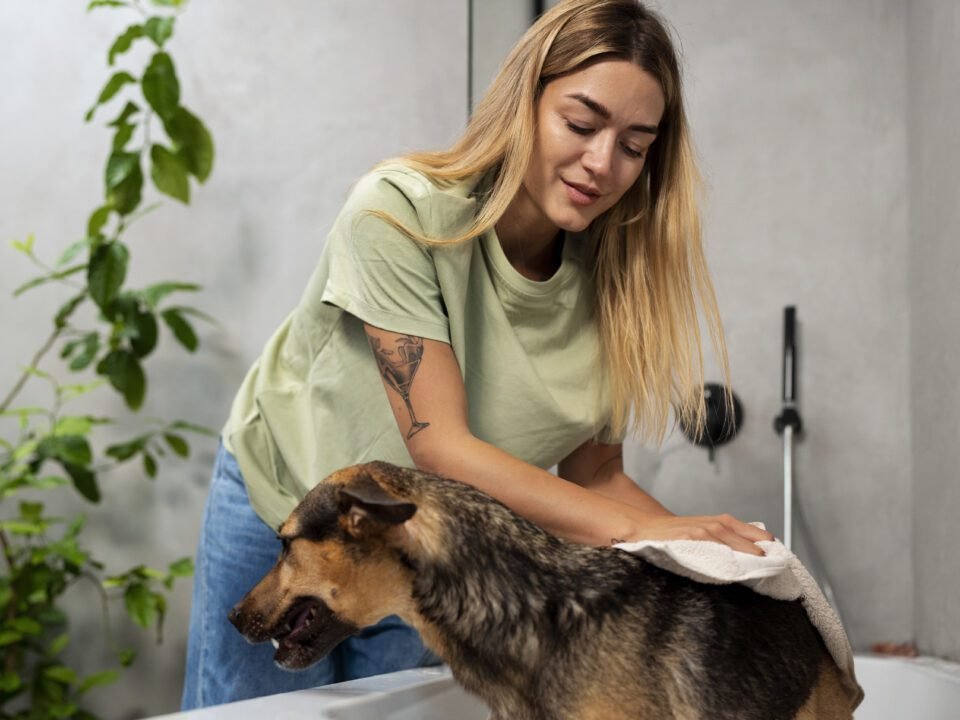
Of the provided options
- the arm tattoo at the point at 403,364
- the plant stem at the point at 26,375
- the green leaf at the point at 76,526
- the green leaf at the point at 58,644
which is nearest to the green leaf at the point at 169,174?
the plant stem at the point at 26,375

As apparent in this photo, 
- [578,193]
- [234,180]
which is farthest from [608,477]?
[234,180]

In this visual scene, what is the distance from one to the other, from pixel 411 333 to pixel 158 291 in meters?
1.62

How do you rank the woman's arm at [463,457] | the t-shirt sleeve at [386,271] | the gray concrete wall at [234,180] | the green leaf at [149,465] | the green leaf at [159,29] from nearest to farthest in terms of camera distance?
the woman's arm at [463,457] → the t-shirt sleeve at [386,271] → the green leaf at [159,29] → the green leaf at [149,465] → the gray concrete wall at [234,180]

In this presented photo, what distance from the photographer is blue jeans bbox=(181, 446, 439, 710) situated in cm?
154

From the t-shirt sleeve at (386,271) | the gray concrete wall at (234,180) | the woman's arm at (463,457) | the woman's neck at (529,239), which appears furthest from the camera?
the gray concrete wall at (234,180)

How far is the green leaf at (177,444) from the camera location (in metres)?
2.73

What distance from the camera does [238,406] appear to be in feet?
5.35

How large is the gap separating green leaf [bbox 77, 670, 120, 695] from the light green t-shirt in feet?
4.85

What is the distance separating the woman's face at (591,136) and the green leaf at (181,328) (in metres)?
1.58

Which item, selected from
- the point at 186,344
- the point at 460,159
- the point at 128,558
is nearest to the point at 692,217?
the point at 460,159

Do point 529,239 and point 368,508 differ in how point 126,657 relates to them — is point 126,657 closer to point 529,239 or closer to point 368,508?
point 529,239

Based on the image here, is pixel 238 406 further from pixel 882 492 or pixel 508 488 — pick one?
pixel 882 492

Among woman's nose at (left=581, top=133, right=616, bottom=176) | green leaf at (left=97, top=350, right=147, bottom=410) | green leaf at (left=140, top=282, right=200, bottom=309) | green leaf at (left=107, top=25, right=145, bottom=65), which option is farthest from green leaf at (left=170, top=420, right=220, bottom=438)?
woman's nose at (left=581, top=133, right=616, bottom=176)

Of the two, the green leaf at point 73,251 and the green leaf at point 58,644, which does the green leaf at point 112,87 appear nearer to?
the green leaf at point 73,251
